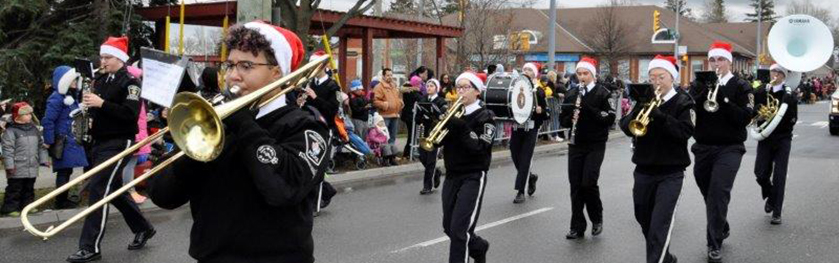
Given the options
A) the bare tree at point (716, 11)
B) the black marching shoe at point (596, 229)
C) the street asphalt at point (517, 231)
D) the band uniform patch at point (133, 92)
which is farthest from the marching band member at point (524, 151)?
the bare tree at point (716, 11)

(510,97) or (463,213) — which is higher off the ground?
(510,97)

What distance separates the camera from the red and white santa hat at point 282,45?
315 centimetres

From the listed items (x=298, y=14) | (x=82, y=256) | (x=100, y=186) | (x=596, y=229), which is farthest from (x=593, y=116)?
(x=298, y=14)

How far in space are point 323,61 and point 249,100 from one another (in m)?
0.46

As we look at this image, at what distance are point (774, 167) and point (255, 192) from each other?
7.55m

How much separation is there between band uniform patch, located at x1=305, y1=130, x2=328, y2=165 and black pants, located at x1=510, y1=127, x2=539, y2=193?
7743mm

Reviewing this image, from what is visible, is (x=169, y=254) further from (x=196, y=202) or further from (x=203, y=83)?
(x=196, y=202)

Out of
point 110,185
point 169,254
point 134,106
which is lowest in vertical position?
point 169,254

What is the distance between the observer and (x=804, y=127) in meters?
27.2

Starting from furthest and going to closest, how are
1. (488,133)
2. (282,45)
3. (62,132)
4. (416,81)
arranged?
1. (416,81)
2. (62,132)
3. (488,133)
4. (282,45)

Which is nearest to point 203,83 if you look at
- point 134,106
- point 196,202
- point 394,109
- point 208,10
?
point 134,106

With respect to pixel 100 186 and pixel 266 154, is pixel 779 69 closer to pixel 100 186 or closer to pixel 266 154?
pixel 100 186

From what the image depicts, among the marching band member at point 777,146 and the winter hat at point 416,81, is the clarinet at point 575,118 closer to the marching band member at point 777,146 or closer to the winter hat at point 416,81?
the marching band member at point 777,146

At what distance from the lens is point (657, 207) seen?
253 inches
